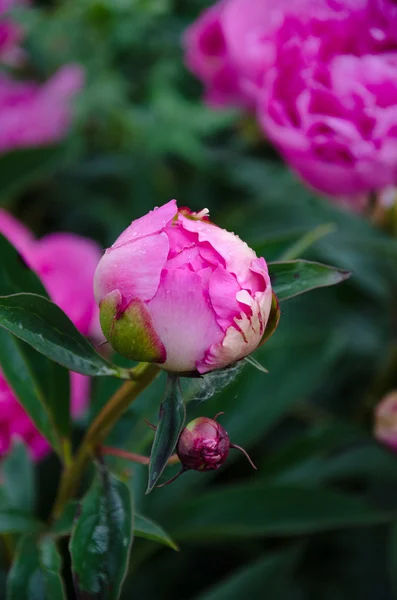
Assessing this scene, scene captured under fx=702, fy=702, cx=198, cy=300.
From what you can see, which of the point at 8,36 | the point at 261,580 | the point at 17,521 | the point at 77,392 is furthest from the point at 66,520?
the point at 8,36

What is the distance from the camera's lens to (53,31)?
3.33ft

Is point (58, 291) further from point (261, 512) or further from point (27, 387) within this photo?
point (261, 512)

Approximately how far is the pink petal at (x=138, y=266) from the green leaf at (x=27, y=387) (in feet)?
0.59

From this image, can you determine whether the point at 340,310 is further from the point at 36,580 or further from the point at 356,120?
the point at 36,580

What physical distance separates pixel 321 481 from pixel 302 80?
430mm

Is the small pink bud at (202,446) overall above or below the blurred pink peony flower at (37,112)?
above

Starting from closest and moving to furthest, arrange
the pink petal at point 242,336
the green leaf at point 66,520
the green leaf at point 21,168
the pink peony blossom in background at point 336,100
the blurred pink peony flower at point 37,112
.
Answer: the pink petal at point 242,336 → the green leaf at point 66,520 → the pink peony blossom in background at point 336,100 → the green leaf at point 21,168 → the blurred pink peony flower at point 37,112

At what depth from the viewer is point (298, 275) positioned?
0.43m

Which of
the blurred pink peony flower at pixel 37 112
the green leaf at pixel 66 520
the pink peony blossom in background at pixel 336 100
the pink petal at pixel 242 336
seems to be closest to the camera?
the pink petal at pixel 242 336

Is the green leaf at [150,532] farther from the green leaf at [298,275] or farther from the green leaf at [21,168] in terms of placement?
the green leaf at [21,168]

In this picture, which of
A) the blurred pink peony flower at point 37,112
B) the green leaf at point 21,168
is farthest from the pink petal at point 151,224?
the blurred pink peony flower at point 37,112

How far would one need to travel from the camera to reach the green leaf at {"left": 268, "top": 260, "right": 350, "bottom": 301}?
1.40ft

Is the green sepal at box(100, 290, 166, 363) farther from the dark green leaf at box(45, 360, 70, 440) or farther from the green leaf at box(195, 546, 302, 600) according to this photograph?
the green leaf at box(195, 546, 302, 600)

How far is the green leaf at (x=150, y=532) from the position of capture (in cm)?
43
